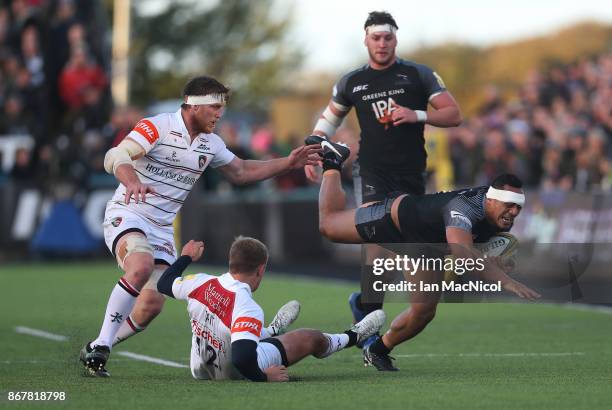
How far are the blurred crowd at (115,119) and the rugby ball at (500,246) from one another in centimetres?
1045

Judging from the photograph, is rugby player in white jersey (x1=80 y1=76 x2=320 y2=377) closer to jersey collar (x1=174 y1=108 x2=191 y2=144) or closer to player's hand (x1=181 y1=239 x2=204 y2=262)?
jersey collar (x1=174 y1=108 x2=191 y2=144)

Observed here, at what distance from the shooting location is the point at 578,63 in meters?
24.5

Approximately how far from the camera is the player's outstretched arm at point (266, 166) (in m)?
10.5

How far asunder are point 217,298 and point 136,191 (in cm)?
100

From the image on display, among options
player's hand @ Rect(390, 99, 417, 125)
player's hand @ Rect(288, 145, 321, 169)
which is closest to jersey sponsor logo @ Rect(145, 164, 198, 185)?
player's hand @ Rect(288, 145, 321, 169)

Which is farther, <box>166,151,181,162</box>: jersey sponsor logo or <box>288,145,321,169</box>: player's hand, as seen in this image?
<box>288,145,321,169</box>: player's hand

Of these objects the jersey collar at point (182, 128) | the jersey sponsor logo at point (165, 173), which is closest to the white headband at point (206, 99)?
the jersey collar at point (182, 128)

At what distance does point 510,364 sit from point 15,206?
55.1 feet

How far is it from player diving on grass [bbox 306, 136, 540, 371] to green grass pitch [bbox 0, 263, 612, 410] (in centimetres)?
37

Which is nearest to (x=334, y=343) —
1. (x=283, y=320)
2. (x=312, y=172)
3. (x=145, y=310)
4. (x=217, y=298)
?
(x=283, y=320)

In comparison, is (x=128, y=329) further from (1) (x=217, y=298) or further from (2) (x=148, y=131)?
(1) (x=217, y=298)

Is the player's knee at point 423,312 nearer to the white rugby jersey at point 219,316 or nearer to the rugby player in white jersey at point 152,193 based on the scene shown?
the rugby player in white jersey at point 152,193

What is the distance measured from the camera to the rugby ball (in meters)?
9.41

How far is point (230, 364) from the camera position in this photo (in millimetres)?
9156
